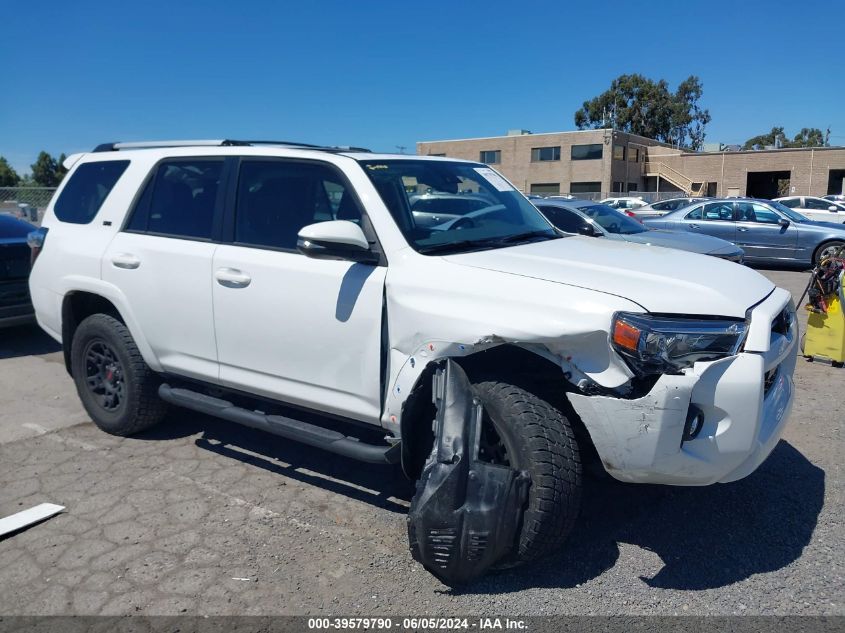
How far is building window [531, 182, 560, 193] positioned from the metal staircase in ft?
31.1

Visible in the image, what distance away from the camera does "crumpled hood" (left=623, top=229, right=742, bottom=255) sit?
34.0ft

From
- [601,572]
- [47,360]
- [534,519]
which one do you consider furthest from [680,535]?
[47,360]

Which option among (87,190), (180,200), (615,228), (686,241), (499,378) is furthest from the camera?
(615,228)

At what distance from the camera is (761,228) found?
588 inches

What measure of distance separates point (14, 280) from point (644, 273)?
7.15 meters

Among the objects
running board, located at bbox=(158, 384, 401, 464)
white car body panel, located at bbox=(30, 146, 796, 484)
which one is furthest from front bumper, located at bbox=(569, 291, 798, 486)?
running board, located at bbox=(158, 384, 401, 464)

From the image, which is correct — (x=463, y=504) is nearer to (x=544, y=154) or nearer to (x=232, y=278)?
(x=232, y=278)

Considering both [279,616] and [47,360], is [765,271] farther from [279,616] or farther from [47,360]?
[279,616]

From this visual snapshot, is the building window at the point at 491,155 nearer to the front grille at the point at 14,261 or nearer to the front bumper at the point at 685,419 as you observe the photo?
the front grille at the point at 14,261

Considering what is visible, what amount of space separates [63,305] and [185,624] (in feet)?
9.74

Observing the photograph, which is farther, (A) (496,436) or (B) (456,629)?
(A) (496,436)

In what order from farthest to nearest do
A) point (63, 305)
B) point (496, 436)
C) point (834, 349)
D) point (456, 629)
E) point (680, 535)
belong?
point (834, 349)
point (63, 305)
point (680, 535)
point (496, 436)
point (456, 629)

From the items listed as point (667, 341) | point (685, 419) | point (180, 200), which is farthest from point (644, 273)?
point (180, 200)

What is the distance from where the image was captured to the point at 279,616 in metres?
2.93
